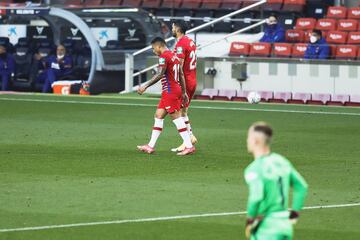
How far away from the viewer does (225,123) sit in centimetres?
2534

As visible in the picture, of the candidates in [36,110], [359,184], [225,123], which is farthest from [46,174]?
[36,110]

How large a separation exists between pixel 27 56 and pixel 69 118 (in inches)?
437

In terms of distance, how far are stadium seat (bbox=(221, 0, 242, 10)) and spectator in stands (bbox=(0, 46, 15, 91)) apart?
7.70 meters

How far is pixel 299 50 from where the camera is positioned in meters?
33.9

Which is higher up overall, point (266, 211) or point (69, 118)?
point (266, 211)

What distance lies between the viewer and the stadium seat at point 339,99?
3158cm

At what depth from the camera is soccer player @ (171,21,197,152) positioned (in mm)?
20203

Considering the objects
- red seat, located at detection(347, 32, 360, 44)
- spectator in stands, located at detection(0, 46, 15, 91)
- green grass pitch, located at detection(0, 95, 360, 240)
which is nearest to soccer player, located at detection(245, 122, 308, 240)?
green grass pitch, located at detection(0, 95, 360, 240)

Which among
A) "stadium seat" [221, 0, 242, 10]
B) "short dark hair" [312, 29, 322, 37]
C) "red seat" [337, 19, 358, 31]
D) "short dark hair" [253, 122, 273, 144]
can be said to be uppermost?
"short dark hair" [253, 122, 273, 144]

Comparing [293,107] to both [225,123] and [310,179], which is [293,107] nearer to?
[225,123]

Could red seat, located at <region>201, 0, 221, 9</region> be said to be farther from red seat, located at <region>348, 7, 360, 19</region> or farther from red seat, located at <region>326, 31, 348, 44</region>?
red seat, located at <region>326, 31, 348, 44</region>

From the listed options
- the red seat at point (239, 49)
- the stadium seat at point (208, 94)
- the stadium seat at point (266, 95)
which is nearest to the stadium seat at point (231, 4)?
the red seat at point (239, 49)

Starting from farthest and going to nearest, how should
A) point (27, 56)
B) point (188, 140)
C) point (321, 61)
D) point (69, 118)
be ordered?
point (27, 56)
point (321, 61)
point (69, 118)
point (188, 140)

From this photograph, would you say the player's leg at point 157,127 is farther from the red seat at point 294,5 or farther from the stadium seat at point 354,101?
the red seat at point 294,5
